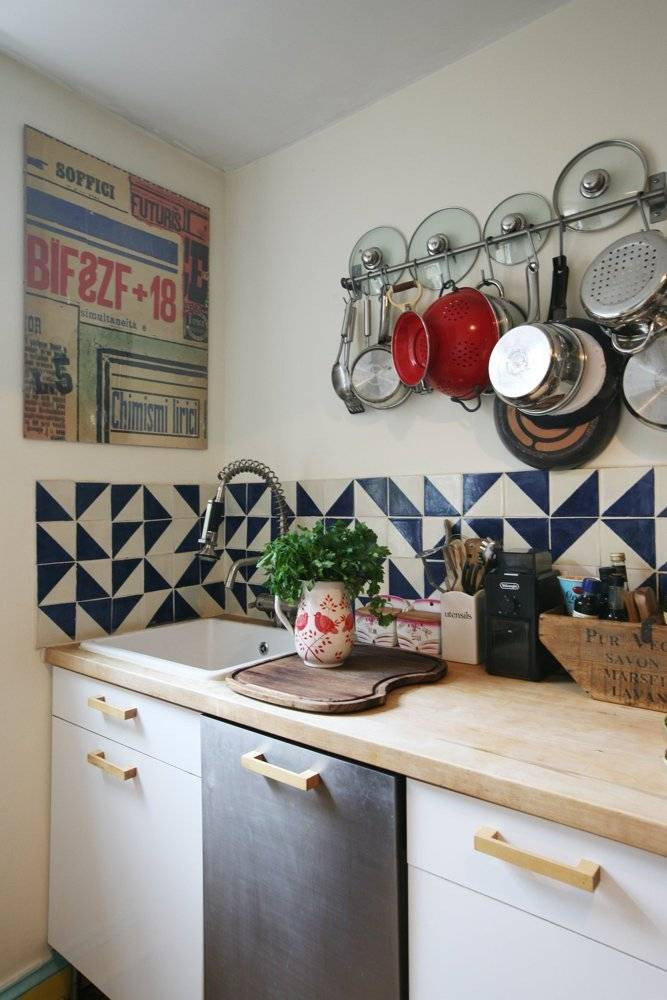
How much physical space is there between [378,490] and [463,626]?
0.45m

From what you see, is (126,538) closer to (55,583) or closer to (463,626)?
(55,583)

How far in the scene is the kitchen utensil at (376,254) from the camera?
165 centimetres

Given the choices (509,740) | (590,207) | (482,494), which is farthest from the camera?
(482,494)

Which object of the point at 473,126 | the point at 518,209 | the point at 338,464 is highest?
the point at 473,126

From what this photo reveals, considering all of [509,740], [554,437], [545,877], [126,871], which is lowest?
[126,871]

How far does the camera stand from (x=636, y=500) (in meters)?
1.29

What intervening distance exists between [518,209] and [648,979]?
1.42 m

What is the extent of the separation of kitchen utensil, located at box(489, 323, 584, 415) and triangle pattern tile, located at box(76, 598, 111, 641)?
1189 mm

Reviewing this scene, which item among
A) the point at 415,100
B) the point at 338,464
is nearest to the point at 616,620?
the point at 338,464

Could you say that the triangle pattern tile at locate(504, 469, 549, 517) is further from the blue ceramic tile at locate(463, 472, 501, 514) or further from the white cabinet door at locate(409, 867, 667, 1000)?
the white cabinet door at locate(409, 867, 667, 1000)

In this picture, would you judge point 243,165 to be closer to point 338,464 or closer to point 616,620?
point 338,464

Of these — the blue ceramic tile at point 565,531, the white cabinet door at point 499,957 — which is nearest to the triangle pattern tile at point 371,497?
the blue ceramic tile at point 565,531

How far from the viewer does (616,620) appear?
1157 mm

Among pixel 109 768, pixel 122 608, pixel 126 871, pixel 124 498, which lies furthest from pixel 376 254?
pixel 126 871
